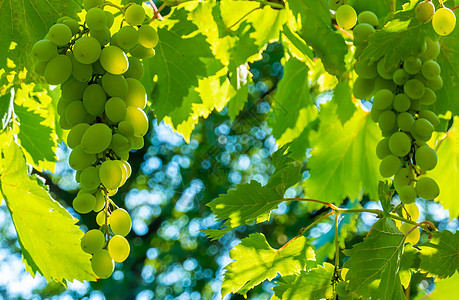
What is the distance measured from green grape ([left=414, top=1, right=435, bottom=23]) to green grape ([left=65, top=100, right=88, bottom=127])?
0.44 meters

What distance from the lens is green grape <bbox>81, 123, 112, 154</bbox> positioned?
571 mm

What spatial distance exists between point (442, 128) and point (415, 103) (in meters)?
0.15

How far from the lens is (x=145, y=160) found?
571 cm

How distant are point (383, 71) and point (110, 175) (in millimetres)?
418

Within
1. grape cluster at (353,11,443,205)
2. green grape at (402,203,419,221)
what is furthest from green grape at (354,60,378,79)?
green grape at (402,203,419,221)

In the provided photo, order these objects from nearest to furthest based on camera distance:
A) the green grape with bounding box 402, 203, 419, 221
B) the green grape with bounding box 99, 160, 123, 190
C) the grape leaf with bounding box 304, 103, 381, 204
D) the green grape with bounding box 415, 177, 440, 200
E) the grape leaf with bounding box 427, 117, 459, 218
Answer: the green grape with bounding box 99, 160, 123, 190 < the green grape with bounding box 415, 177, 440, 200 < the green grape with bounding box 402, 203, 419, 221 < the grape leaf with bounding box 427, 117, 459, 218 < the grape leaf with bounding box 304, 103, 381, 204

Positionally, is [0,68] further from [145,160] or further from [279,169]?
[145,160]

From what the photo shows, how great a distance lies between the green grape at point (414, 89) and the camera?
0.71 m

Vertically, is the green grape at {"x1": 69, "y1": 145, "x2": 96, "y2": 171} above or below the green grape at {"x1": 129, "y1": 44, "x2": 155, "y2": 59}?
below

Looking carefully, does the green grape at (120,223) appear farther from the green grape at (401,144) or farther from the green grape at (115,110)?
the green grape at (401,144)

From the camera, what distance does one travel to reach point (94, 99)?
61 centimetres

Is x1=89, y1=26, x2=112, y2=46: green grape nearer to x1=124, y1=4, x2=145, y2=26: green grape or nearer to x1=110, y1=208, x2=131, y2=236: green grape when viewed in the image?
x1=124, y1=4, x2=145, y2=26: green grape

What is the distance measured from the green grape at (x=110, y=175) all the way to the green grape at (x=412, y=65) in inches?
17.0

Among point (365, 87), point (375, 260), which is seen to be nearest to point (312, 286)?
point (375, 260)
